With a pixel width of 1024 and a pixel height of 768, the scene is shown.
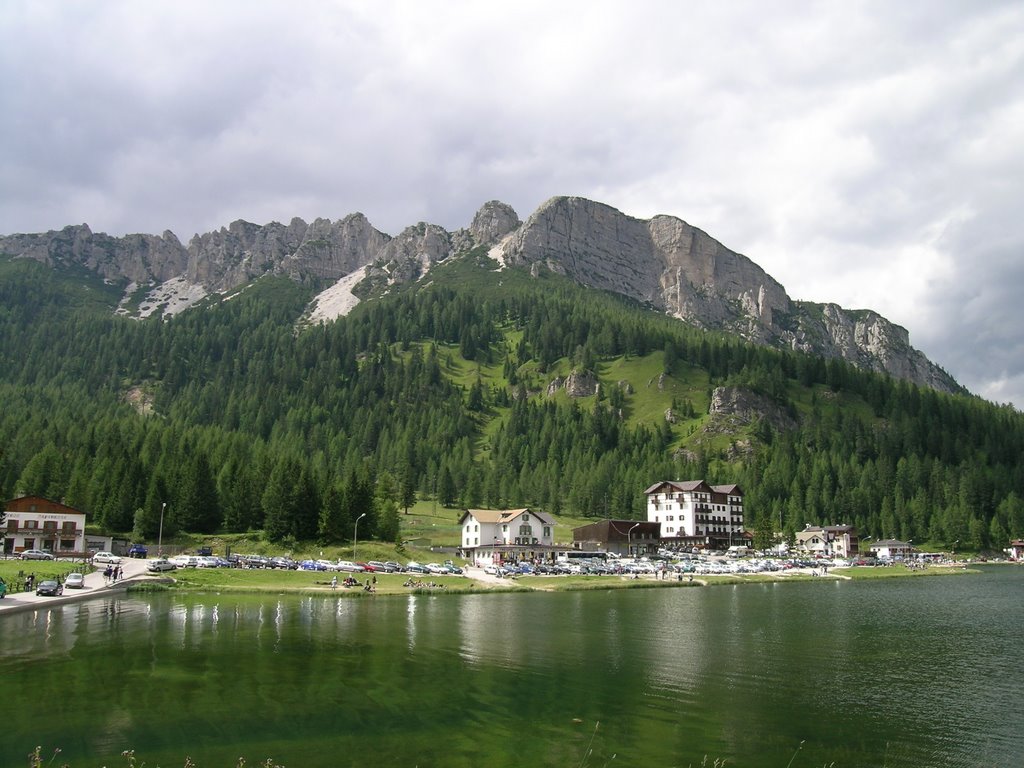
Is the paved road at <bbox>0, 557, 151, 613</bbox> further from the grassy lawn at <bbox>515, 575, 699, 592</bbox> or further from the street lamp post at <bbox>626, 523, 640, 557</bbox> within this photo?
the street lamp post at <bbox>626, 523, 640, 557</bbox>

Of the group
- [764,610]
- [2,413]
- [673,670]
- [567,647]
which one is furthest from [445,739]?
[2,413]

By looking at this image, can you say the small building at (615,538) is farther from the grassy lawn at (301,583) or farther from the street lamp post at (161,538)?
the street lamp post at (161,538)

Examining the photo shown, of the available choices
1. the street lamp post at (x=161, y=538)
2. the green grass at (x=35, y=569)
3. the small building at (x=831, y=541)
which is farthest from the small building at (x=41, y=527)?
the small building at (x=831, y=541)

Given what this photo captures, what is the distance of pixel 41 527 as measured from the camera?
105 m

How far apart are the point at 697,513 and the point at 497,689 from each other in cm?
14537

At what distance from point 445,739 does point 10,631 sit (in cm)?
3195

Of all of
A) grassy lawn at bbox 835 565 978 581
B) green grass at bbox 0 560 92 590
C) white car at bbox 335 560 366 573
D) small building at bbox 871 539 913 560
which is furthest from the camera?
small building at bbox 871 539 913 560

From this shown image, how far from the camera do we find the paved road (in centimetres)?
5375

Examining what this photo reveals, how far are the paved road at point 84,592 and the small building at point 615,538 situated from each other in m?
84.2

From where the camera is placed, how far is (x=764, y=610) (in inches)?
2761

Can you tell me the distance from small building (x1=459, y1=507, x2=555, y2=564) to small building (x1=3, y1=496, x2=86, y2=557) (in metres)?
61.3

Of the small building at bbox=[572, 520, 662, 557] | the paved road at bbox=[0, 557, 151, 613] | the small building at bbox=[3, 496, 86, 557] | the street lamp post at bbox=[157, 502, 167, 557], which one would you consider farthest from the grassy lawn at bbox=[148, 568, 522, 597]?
the small building at bbox=[572, 520, 662, 557]

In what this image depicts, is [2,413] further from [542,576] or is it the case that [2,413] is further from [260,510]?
[542,576]

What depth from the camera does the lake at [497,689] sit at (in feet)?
79.7
